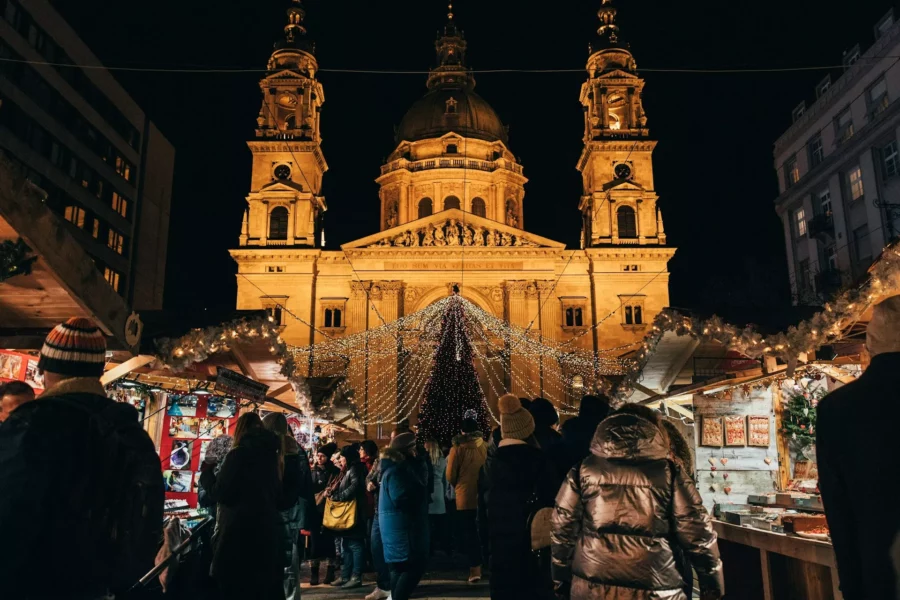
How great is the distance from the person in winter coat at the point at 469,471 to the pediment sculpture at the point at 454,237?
97.2ft

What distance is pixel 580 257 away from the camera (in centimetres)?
3866

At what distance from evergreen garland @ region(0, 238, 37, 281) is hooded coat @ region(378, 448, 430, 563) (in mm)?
3847

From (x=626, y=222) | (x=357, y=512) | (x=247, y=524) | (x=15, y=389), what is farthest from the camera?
(x=626, y=222)

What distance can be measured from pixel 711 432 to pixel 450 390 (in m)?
23.1

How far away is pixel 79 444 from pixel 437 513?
9.05m

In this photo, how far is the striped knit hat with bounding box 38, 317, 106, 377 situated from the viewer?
9.79 feet

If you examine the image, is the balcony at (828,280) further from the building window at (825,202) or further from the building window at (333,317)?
the building window at (333,317)

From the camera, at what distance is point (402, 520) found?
7078 millimetres

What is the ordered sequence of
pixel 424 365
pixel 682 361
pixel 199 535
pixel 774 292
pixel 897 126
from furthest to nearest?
pixel 774 292 < pixel 424 365 < pixel 897 126 < pixel 682 361 < pixel 199 535

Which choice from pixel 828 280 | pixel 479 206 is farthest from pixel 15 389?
pixel 479 206

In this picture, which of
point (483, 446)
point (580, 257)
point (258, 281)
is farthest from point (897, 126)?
point (258, 281)

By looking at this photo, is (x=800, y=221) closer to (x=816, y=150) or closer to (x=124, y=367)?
(x=816, y=150)

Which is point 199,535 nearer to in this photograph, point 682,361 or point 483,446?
point 483,446

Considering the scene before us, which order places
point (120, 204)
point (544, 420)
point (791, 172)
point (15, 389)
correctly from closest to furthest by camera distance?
point (15, 389) → point (544, 420) → point (791, 172) → point (120, 204)
